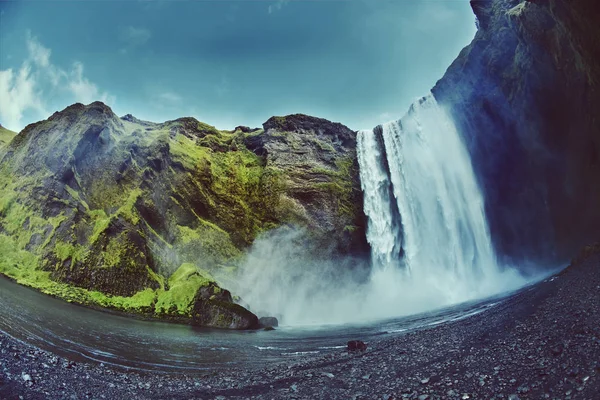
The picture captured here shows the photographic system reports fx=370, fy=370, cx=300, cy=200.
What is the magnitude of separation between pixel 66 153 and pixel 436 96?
45401 mm

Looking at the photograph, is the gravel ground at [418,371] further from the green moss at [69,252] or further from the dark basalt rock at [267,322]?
the green moss at [69,252]

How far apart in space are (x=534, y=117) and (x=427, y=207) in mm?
16220

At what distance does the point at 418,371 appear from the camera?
11.5 m

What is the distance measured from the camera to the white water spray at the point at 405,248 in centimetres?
4225

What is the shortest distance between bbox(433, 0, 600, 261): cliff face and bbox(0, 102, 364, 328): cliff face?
56.0ft

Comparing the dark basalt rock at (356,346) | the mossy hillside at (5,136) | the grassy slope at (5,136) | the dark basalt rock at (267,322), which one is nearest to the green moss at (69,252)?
the dark basalt rock at (267,322)

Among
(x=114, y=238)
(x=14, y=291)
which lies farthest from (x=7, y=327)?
(x=114, y=238)

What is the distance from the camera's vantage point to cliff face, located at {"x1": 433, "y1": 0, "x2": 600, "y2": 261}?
83.8 ft

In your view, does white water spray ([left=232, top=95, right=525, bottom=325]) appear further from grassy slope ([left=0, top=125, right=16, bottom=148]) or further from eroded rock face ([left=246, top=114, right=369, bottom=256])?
grassy slope ([left=0, top=125, right=16, bottom=148])

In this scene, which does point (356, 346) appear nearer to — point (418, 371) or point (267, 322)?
point (418, 371)

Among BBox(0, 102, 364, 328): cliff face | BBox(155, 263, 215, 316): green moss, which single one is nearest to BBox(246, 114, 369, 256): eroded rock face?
BBox(0, 102, 364, 328): cliff face

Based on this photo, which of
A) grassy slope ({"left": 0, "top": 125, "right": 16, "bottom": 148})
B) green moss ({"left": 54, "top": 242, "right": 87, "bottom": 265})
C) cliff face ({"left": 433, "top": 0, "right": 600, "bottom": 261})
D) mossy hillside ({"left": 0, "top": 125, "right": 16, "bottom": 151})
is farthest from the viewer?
grassy slope ({"left": 0, "top": 125, "right": 16, "bottom": 148})

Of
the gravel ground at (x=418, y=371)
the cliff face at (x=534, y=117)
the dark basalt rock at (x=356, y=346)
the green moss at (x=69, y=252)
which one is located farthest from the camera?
the green moss at (x=69, y=252)

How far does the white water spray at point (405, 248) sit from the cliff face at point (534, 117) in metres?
2.47
